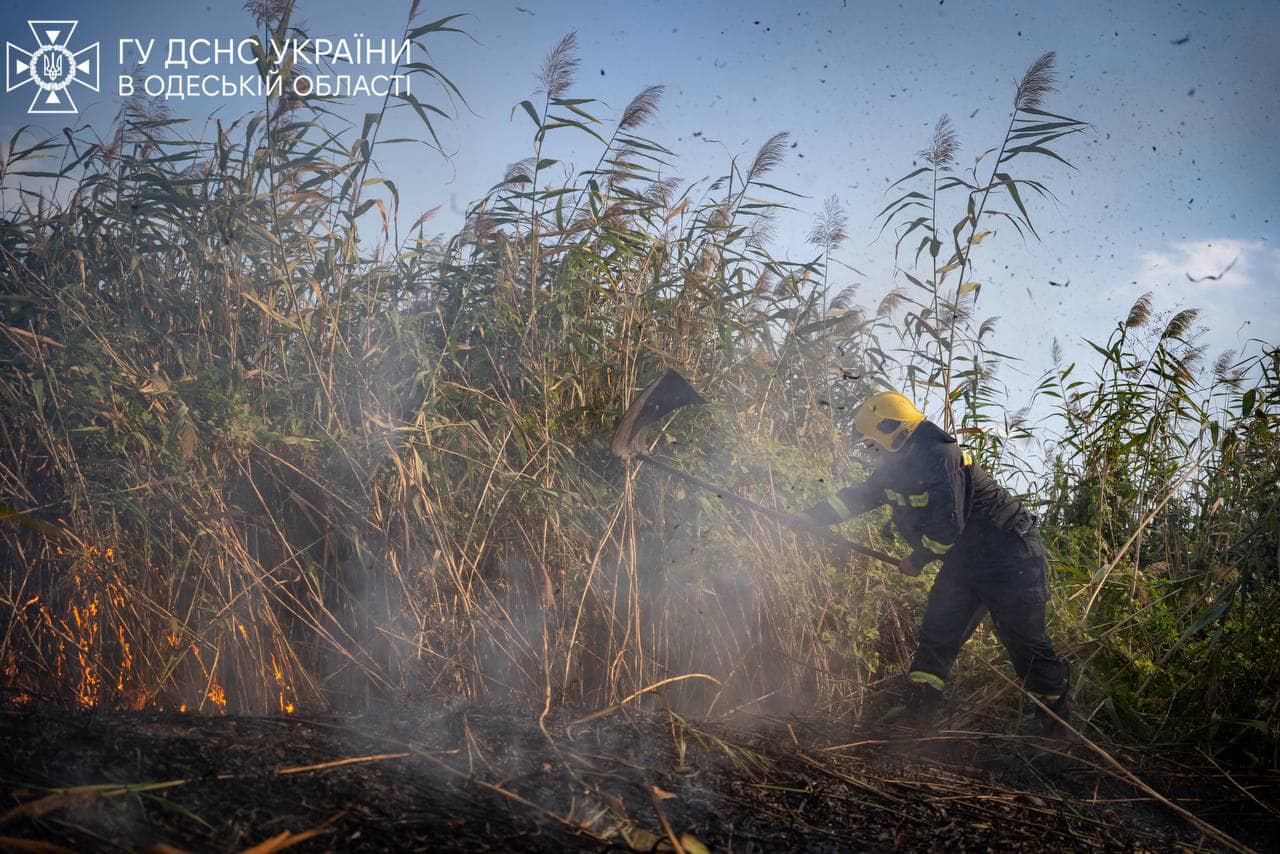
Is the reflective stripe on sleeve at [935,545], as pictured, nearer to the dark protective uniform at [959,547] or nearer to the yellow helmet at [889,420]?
the dark protective uniform at [959,547]

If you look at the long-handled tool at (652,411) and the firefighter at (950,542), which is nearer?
the long-handled tool at (652,411)

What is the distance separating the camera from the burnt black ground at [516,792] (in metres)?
1.78

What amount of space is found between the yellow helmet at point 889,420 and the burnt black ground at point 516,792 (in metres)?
1.53

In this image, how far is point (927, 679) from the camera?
3928 millimetres

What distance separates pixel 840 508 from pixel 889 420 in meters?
0.53

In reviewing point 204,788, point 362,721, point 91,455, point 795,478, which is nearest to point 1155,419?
point 795,478

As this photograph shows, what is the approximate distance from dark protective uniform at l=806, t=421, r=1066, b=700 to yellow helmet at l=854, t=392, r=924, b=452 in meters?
0.06

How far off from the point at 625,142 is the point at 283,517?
8.65 ft

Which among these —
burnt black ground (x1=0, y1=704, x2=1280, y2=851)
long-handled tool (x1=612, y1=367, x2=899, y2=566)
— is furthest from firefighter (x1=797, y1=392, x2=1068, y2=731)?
long-handled tool (x1=612, y1=367, x2=899, y2=566)

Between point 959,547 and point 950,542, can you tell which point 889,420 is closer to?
point 950,542

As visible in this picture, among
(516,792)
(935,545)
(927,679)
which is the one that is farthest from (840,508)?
(516,792)

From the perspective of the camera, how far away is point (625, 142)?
4094mm

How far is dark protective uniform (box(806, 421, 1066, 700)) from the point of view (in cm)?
387

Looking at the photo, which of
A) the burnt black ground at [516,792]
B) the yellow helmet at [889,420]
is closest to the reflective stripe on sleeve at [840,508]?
the yellow helmet at [889,420]
